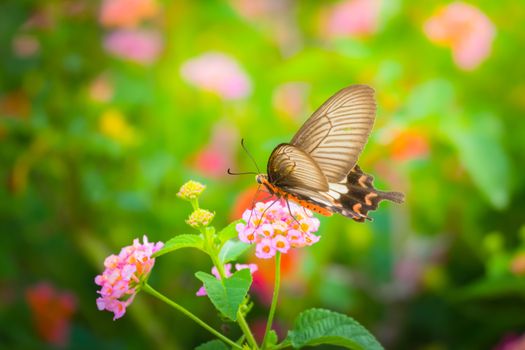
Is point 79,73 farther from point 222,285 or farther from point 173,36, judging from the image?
point 222,285

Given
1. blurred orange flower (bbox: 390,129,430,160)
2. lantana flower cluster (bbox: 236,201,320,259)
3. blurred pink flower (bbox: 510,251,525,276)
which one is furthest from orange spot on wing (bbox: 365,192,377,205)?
blurred orange flower (bbox: 390,129,430,160)

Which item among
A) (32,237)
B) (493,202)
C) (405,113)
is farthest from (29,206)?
(493,202)

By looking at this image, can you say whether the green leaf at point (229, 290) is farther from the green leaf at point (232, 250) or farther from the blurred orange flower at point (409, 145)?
the blurred orange flower at point (409, 145)

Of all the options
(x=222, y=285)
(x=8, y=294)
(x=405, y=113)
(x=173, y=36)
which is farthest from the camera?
(x=173, y=36)

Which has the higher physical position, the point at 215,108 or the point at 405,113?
the point at 215,108

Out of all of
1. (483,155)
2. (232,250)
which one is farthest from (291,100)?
(232,250)
